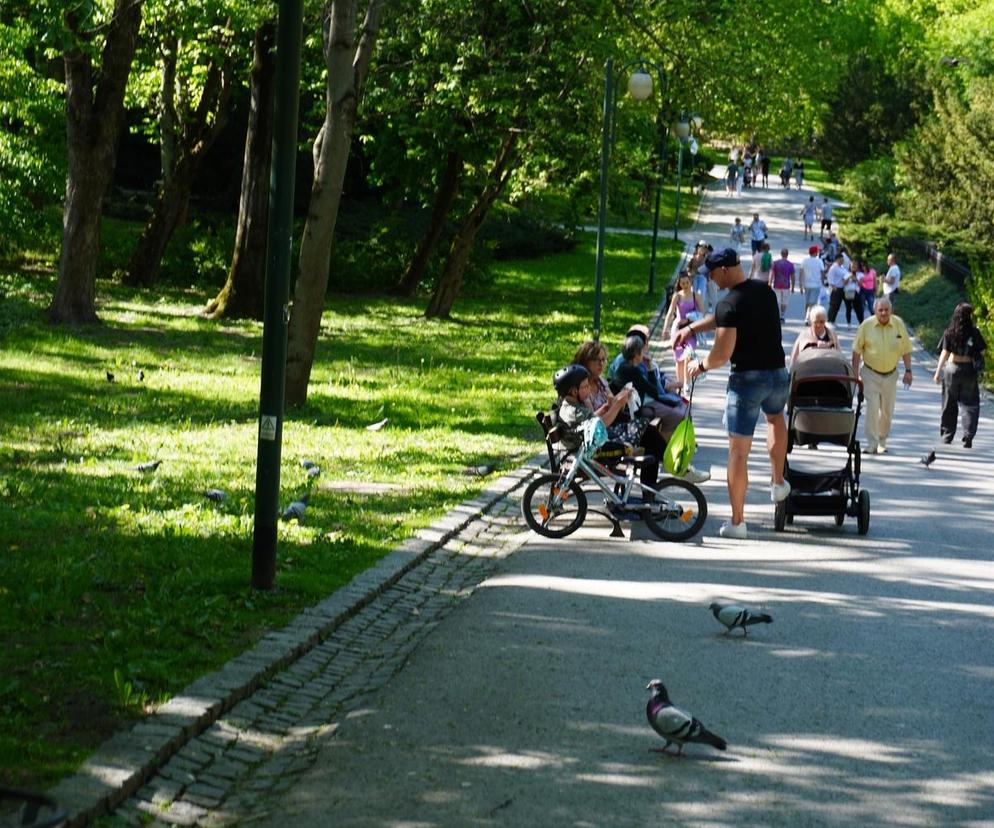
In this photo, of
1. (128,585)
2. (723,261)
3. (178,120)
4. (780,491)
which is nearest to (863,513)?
(780,491)

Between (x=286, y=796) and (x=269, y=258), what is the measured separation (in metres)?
4.19

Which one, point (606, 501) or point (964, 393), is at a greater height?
point (964, 393)

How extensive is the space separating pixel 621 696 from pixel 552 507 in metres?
4.94

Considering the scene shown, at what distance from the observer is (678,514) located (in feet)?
43.8

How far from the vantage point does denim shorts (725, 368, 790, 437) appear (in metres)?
13.4

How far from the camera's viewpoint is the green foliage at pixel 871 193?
6606 centimetres

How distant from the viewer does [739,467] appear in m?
13.4

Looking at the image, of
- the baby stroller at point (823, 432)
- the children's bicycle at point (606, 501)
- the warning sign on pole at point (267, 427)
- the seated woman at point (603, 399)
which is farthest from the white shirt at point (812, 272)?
the warning sign on pole at point (267, 427)

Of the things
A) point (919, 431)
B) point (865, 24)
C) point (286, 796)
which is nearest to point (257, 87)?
point (919, 431)

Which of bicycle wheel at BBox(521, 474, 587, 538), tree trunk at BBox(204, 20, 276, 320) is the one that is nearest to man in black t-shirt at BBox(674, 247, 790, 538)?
bicycle wheel at BBox(521, 474, 587, 538)

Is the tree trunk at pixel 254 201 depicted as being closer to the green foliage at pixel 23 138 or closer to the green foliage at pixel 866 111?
the green foliage at pixel 23 138

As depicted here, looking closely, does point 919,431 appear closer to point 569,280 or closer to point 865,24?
point 569,280

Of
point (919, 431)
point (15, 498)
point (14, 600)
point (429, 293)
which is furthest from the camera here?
point (429, 293)

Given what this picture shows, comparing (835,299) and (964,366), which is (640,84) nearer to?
(964,366)
